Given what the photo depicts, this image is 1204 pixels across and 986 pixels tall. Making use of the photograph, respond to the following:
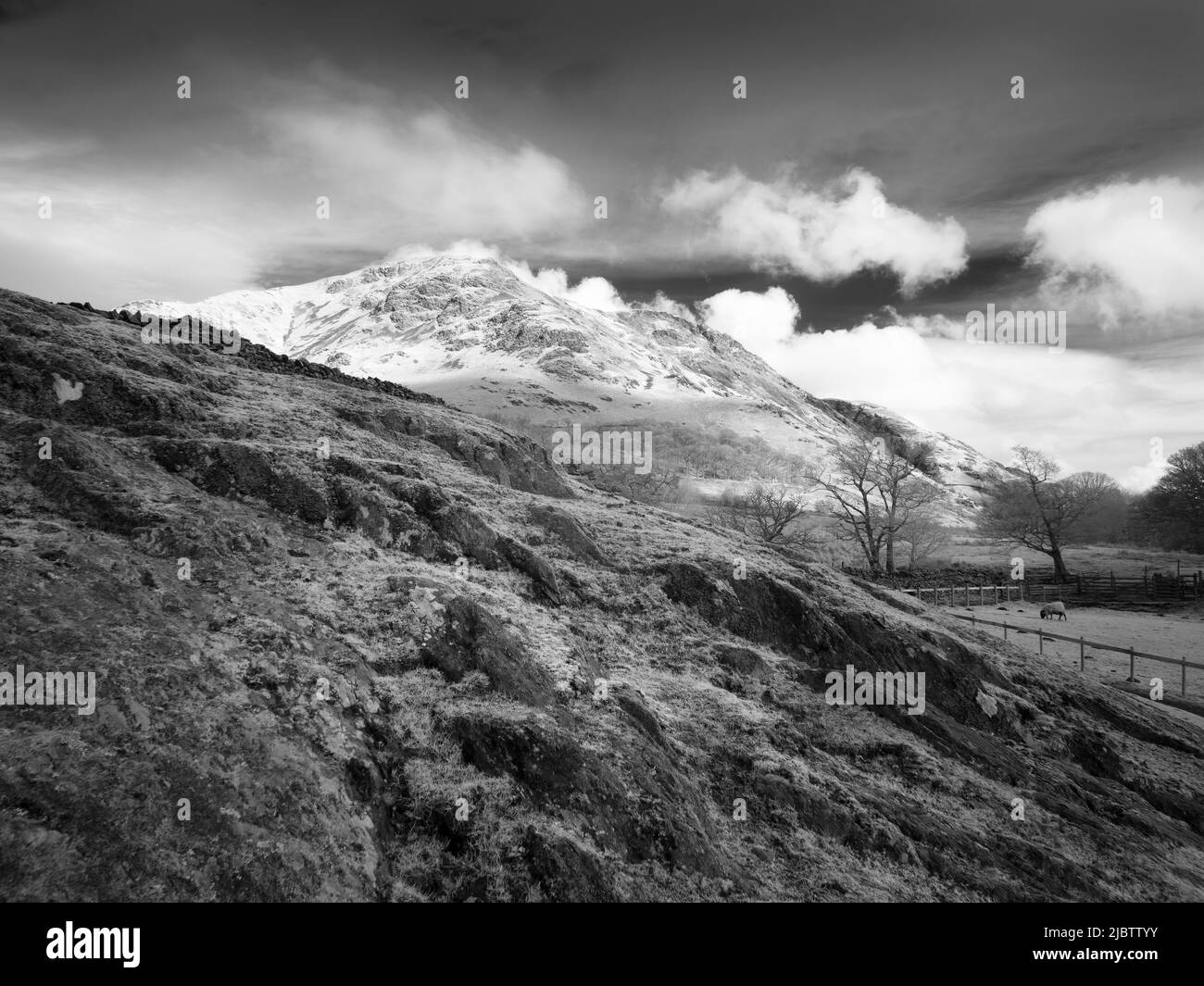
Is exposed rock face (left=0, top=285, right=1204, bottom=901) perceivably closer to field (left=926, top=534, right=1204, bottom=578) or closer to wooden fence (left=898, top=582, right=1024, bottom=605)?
wooden fence (left=898, top=582, right=1024, bottom=605)

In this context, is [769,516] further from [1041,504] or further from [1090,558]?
[1090,558]

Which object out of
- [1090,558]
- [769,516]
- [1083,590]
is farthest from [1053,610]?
[1090,558]

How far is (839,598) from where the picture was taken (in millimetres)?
16750

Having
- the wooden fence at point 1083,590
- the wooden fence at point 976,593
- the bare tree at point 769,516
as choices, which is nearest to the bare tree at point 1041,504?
the wooden fence at point 1083,590

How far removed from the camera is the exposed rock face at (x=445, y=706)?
251 inches

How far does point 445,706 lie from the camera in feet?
29.6

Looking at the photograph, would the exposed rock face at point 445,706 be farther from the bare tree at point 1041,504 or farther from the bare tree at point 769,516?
the bare tree at point 1041,504

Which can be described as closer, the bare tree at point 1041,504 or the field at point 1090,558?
the bare tree at point 1041,504

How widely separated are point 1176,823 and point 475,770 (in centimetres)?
1496

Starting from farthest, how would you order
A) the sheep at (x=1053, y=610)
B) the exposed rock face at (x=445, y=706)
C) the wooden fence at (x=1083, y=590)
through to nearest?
the wooden fence at (x=1083, y=590) → the sheep at (x=1053, y=610) → the exposed rock face at (x=445, y=706)

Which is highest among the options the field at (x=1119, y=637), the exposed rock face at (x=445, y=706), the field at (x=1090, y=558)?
the exposed rock face at (x=445, y=706)

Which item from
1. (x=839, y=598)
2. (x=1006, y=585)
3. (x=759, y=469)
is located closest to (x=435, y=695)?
(x=839, y=598)

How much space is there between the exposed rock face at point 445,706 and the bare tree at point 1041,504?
4272 cm
